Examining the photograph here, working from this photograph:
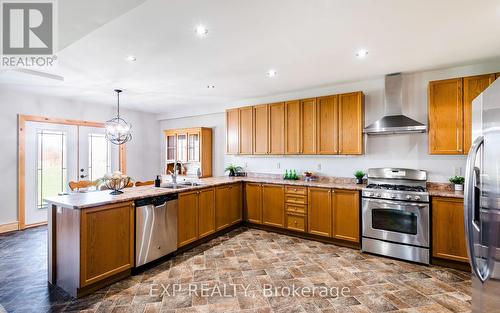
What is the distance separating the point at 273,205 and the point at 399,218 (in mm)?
1976

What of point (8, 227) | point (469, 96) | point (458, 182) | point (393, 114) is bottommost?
point (8, 227)

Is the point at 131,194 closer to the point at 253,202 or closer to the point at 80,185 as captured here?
the point at 80,185

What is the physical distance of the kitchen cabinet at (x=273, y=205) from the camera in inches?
171

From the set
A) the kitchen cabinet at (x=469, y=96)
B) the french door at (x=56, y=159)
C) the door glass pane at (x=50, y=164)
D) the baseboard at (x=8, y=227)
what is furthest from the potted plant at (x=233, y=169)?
the baseboard at (x=8, y=227)

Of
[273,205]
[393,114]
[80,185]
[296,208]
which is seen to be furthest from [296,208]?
[80,185]

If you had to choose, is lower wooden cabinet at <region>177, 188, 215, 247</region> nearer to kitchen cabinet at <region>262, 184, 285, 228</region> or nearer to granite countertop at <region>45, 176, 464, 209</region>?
granite countertop at <region>45, 176, 464, 209</region>

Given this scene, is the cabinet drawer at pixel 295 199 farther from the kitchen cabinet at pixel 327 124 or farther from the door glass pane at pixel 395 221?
the door glass pane at pixel 395 221

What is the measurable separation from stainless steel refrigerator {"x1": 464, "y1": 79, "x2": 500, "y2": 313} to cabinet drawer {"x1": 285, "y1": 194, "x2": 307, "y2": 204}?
2632 millimetres

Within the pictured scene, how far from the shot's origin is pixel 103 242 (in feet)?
8.39

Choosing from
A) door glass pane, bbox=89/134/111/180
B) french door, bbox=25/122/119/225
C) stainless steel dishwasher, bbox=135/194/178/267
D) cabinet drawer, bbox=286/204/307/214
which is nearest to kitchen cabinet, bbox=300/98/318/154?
cabinet drawer, bbox=286/204/307/214

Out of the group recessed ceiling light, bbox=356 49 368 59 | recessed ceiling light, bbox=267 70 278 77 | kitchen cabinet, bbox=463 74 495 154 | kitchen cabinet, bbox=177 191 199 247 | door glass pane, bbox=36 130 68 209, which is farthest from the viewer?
door glass pane, bbox=36 130 68 209

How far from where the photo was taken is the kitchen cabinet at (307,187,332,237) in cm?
384

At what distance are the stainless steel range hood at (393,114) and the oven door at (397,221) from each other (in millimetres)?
1067

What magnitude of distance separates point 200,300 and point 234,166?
347 cm
